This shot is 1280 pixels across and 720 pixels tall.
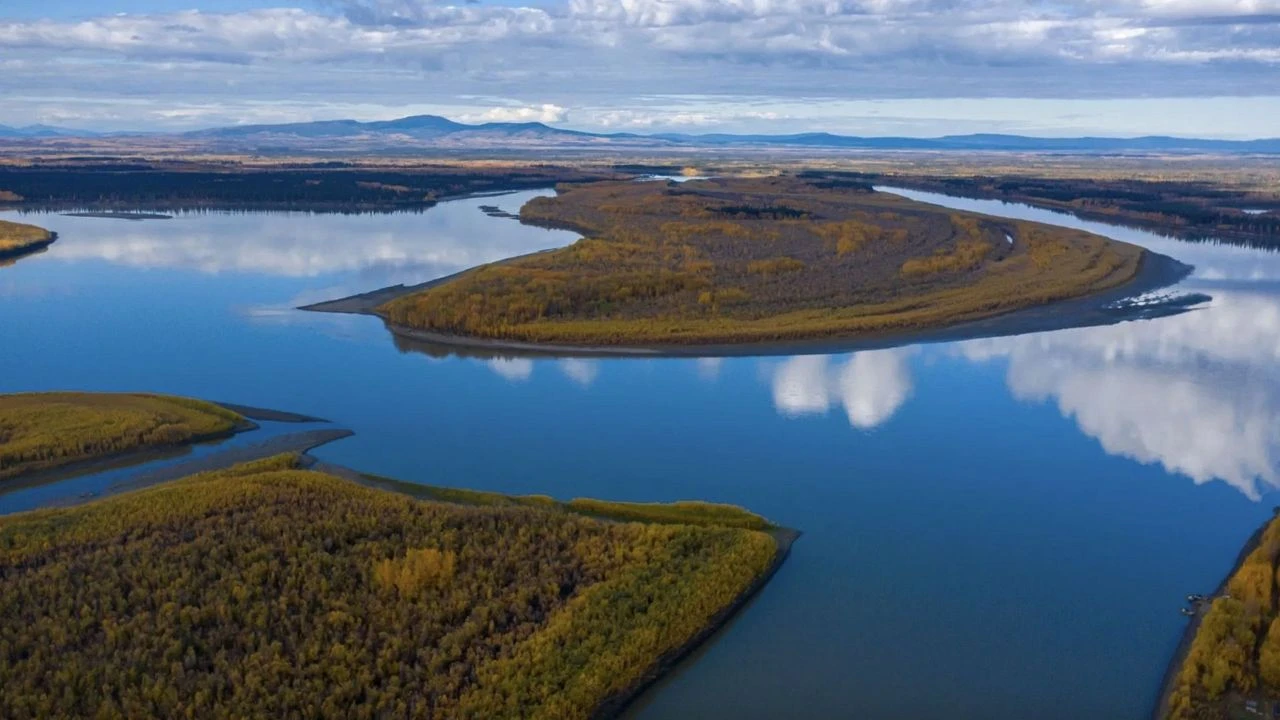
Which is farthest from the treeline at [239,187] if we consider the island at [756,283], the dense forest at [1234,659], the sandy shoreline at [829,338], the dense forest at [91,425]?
the dense forest at [1234,659]

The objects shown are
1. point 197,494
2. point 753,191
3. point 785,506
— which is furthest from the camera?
A: point 753,191

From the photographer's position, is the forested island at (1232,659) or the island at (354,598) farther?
the forested island at (1232,659)

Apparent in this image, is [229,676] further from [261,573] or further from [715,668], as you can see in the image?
[715,668]

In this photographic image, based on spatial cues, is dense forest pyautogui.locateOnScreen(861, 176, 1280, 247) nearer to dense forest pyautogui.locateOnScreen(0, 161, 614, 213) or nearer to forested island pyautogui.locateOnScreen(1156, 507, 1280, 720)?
dense forest pyautogui.locateOnScreen(0, 161, 614, 213)

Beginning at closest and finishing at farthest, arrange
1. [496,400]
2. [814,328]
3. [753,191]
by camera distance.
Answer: [496,400] → [814,328] → [753,191]

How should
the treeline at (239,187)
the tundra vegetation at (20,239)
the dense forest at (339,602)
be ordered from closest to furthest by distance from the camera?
the dense forest at (339,602)
the tundra vegetation at (20,239)
the treeline at (239,187)

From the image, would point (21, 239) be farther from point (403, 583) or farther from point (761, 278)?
point (403, 583)

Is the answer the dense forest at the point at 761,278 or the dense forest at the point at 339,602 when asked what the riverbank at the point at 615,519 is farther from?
the dense forest at the point at 761,278

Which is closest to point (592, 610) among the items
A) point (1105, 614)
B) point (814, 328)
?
point (1105, 614)
